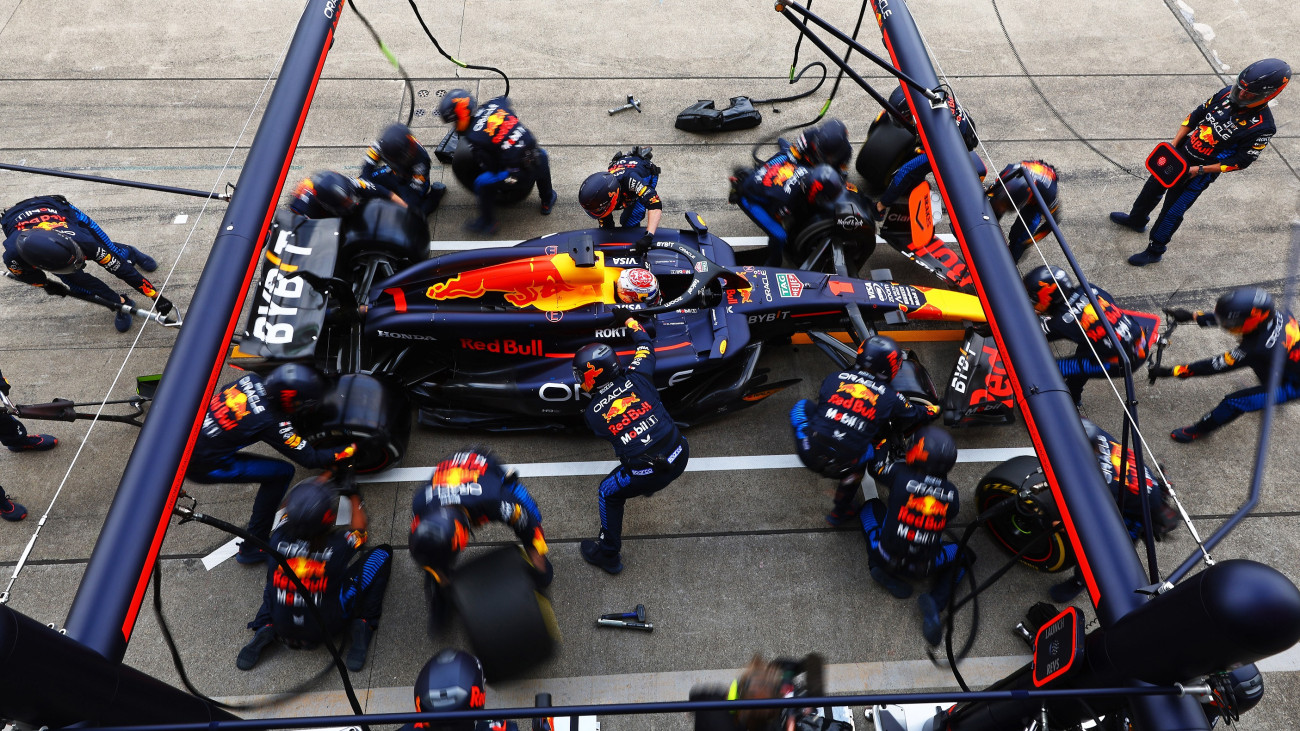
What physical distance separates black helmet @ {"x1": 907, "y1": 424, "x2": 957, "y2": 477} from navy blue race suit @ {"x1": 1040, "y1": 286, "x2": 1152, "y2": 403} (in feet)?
5.49

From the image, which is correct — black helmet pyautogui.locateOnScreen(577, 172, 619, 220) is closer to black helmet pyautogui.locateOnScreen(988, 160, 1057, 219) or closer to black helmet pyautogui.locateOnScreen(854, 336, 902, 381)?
black helmet pyautogui.locateOnScreen(854, 336, 902, 381)

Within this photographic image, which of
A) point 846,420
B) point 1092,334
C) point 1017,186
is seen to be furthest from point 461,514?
point 1017,186

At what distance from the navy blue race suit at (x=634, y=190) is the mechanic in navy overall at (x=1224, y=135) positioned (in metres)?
5.07

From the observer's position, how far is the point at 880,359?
502 centimetres

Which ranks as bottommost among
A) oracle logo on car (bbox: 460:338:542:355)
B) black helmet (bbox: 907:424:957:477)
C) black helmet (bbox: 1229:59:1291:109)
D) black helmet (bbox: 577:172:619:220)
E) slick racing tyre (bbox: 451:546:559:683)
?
slick racing tyre (bbox: 451:546:559:683)

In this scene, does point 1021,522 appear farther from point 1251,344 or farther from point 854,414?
point 1251,344

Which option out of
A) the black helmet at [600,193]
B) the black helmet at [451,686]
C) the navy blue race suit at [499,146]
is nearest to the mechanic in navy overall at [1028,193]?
the black helmet at [600,193]

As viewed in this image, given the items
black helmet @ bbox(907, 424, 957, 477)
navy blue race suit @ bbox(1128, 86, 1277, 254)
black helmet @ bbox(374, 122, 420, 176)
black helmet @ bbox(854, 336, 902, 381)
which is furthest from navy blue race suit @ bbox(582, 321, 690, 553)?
navy blue race suit @ bbox(1128, 86, 1277, 254)

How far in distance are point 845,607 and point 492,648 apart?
2517 millimetres

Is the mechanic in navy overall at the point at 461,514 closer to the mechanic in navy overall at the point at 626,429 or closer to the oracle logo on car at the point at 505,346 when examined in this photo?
the mechanic in navy overall at the point at 626,429

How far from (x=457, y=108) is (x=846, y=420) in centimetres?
465

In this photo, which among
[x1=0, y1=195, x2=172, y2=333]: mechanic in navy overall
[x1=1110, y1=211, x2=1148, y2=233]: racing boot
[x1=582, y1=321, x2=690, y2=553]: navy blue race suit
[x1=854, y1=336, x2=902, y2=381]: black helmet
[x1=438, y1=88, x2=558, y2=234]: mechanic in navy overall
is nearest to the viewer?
[x1=582, y1=321, x2=690, y2=553]: navy blue race suit

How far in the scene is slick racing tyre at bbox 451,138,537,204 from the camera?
287 inches

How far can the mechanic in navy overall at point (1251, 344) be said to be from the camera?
5090 mm
